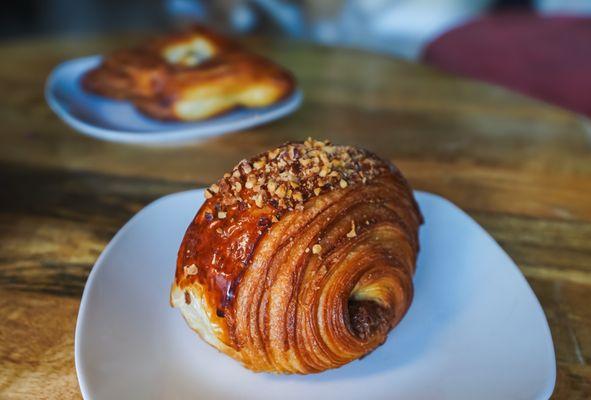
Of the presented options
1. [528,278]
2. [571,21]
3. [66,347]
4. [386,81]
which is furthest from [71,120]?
[571,21]

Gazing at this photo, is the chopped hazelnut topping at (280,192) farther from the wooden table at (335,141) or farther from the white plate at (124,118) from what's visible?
the white plate at (124,118)

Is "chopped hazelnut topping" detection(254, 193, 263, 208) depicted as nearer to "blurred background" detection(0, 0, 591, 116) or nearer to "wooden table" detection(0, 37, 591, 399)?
"wooden table" detection(0, 37, 591, 399)

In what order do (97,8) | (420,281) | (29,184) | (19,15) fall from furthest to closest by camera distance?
(97,8), (19,15), (29,184), (420,281)

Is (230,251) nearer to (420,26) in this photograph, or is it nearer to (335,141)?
(335,141)

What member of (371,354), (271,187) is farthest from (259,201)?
(371,354)

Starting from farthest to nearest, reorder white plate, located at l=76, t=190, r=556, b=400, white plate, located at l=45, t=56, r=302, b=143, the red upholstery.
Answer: the red upholstery < white plate, located at l=45, t=56, r=302, b=143 < white plate, located at l=76, t=190, r=556, b=400

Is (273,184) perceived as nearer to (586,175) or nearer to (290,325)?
(290,325)

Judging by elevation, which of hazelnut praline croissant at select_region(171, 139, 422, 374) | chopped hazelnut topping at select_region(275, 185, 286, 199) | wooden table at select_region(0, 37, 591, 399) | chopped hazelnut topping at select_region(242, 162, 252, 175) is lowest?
wooden table at select_region(0, 37, 591, 399)

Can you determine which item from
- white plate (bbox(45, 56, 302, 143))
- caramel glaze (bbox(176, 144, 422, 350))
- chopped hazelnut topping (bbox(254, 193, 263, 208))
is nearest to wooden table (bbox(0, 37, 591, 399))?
white plate (bbox(45, 56, 302, 143))
